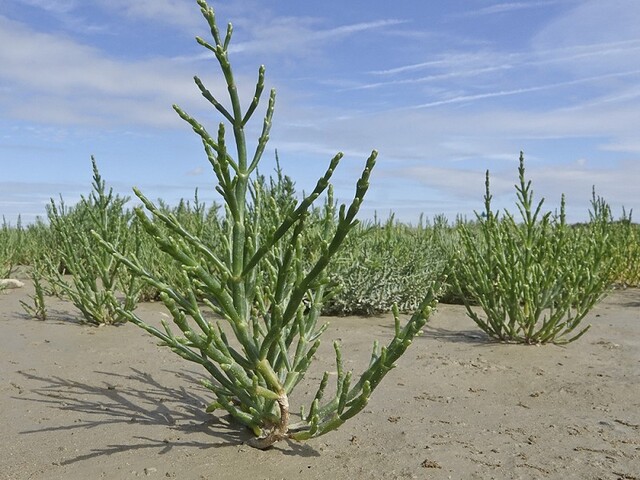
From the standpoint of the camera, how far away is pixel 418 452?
9.65 ft

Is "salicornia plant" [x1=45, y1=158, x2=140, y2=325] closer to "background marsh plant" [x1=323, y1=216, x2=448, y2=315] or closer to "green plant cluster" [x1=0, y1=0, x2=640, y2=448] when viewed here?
"green plant cluster" [x1=0, y1=0, x2=640, y2=448]

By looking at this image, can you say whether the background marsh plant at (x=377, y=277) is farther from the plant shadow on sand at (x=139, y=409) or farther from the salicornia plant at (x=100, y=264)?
the plant shadow on sand at (x=139, y=409)

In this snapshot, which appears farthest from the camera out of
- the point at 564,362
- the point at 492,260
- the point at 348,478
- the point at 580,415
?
the point at 492,260

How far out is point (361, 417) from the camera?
11.3ft

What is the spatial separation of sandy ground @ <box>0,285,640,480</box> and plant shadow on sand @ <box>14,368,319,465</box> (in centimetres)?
1

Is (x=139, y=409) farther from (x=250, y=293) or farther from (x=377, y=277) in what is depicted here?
(x=377, y=277)

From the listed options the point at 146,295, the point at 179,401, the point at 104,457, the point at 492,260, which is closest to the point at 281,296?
the point at 104,457

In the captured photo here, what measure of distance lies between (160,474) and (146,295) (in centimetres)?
532

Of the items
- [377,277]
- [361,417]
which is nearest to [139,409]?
[361,417]

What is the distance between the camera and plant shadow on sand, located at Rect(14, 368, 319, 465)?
9.78 feet

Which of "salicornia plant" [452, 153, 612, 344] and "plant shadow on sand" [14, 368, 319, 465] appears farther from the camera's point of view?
"salicornia plant" [452, 153, 612, 344]

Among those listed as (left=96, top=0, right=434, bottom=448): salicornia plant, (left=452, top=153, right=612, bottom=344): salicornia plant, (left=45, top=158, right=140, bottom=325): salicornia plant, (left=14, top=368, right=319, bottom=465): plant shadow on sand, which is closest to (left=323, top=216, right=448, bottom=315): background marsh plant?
(left=452, top=153, right=612, bottom=344): salicornia plant

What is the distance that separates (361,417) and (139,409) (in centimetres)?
115

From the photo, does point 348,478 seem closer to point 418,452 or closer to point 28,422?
point 418,452
